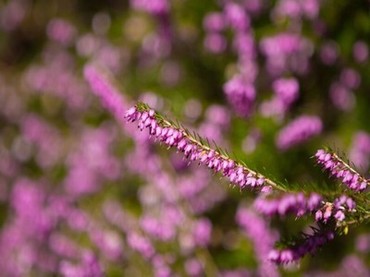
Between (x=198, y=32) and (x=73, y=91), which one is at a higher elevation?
(x=73, y=91)

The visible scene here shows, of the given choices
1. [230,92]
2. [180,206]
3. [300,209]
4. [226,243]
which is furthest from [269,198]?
[226,243]

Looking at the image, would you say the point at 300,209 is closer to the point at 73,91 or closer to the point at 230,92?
the point at 230,92

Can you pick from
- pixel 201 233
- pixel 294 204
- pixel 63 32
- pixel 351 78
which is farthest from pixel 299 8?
pixel 63 32

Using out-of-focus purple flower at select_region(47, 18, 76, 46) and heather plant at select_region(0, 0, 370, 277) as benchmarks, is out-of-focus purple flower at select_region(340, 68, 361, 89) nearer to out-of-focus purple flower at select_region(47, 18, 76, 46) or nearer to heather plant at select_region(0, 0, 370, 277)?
heather plant at select_region(0, 0, 370, 277)

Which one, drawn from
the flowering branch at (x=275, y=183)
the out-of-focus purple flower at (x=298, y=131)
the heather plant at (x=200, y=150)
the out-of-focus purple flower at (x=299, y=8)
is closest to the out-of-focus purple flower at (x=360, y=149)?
the heather plant at (x=200, y=150)

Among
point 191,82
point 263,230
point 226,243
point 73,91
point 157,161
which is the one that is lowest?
point 263,230

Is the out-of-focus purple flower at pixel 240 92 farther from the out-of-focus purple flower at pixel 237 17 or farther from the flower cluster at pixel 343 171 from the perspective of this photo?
the flower cluster at pixel 343 171

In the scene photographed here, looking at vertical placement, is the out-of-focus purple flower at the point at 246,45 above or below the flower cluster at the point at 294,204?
above
